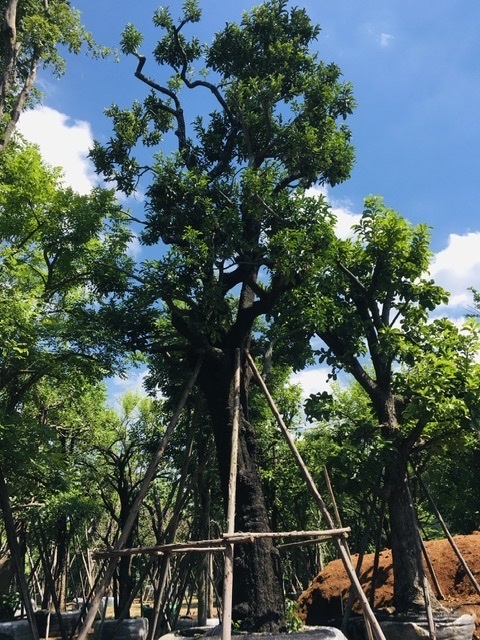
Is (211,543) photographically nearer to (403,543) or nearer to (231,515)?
(231,515)

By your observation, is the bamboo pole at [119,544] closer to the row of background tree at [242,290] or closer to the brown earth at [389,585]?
the row of background tree at [242,290]

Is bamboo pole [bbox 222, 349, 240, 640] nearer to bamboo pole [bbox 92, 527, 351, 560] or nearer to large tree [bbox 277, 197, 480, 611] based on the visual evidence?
bamboo pole [bbox 92, 527, 351, 560]

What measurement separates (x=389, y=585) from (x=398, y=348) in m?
5.46

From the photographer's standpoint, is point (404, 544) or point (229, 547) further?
point (404, 544)

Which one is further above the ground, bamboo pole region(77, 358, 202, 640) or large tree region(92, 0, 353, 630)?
large tree region(92, 0, 353, 630)

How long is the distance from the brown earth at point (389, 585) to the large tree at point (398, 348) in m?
1.75

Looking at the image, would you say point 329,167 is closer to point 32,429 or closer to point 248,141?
point 248,141

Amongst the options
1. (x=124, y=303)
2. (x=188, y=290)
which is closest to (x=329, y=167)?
(x=188, y=290)

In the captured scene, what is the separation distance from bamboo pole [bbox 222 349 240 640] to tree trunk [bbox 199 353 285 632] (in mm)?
301

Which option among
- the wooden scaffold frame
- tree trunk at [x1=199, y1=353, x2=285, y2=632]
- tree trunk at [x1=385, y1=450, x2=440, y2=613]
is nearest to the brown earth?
tree trunk at [x1=385, y1=450, x2=440, y2=613]

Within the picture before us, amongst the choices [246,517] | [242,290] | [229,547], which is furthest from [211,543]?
[242,290]

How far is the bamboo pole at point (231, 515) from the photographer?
5.03 metres

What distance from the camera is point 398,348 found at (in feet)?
33.3

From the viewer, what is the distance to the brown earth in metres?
10.4
